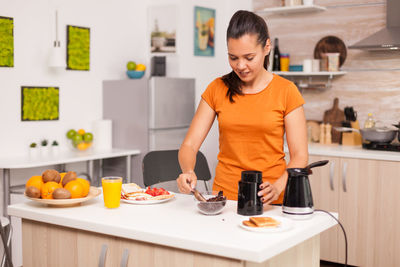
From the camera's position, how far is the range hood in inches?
155

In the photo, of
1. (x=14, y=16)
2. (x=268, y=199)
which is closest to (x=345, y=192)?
(x=268, y=199)

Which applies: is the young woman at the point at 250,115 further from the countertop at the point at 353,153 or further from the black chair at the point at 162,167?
the countertop at the point at 353,153

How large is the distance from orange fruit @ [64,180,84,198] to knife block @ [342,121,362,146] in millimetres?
2752

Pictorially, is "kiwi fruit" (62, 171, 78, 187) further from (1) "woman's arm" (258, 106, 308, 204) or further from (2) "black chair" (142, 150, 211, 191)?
(1) "woman's arm" (258, 106, 308, 204)

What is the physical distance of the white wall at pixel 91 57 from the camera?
4.17 metres

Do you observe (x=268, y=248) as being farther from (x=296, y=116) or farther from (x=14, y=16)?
(x=14, y=16)

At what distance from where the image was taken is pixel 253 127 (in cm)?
220

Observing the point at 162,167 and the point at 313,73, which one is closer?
the point at 162,167

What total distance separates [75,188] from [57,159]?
6.90 feet

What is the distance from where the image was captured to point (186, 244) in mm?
1583

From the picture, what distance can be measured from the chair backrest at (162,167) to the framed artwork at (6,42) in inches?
73.2

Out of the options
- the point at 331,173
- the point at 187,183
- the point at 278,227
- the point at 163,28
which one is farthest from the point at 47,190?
the point at 163,28

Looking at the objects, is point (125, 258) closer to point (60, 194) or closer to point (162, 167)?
point (60, 194)

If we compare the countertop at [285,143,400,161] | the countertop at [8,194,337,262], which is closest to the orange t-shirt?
the countertop at [8,194,337,262]
